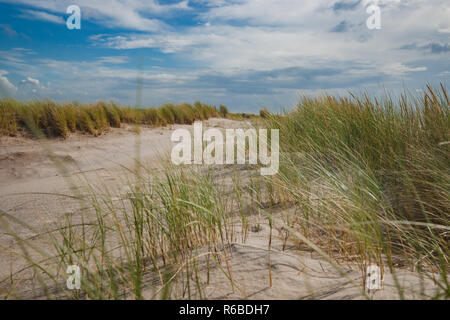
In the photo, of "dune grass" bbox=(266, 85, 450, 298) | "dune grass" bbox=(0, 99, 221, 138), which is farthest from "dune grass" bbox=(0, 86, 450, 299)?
"dune grass" bbox=(0, 99, 221, 138)

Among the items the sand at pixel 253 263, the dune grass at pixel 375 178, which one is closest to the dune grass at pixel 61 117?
the sand at pixel 253 263

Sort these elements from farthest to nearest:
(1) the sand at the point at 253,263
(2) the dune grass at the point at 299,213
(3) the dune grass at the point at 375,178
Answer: (3) the dune grass at the point at 375,178, (2) the dune grass at the point at 299,213, (1) the sand at the point at 253,263

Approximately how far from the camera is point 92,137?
22.7ft

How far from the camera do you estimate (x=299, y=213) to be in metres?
2.39

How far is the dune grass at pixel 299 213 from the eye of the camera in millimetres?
1386

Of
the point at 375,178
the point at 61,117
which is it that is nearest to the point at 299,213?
the point at 375,178

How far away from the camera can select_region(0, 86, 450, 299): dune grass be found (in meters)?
1.39

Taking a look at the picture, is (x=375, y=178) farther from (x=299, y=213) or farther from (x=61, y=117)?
(x=61, y=117)

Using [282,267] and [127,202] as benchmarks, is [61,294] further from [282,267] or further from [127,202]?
[127,202]

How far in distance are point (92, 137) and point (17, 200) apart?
379 centimetres

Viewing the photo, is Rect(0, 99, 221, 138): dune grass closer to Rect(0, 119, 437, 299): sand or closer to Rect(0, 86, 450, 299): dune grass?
Rect(0, 119, 437, 299): sand

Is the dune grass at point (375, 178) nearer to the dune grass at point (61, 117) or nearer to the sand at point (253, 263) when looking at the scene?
the sand at point (253, 263)

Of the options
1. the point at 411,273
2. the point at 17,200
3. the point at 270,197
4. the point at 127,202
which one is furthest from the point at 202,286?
the point at 17,200

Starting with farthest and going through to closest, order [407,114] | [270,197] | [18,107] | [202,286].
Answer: [18,107] → [407,114] → [270,197] → [202,286]
